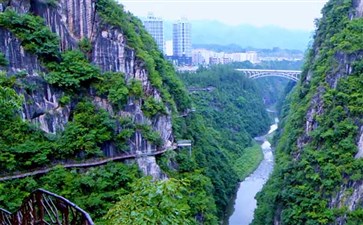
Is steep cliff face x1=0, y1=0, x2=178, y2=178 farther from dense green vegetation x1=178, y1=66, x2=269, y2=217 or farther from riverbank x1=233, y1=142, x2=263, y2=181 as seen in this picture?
riverbank x1=233, y1=142, x2=263, y2=181

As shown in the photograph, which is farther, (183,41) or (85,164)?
(183,41)

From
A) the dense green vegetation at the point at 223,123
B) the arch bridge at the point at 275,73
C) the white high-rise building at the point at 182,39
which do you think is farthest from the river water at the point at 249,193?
the white high-rise building at the point at 182,39

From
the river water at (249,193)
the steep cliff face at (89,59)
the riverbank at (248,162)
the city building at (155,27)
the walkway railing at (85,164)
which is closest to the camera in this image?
the walkway railing at (85,164)

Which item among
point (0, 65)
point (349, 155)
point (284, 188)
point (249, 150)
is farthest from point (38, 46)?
point (249, 150)

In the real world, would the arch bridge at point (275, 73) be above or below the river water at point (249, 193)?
above

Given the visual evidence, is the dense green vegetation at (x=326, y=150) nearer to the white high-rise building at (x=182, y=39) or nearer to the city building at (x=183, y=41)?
the city building at (x=183, y=41)

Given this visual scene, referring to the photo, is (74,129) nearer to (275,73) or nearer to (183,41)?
(275,73)

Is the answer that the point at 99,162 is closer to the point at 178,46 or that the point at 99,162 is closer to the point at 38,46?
the point at 38,46

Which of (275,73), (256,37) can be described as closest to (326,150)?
(275,73)
